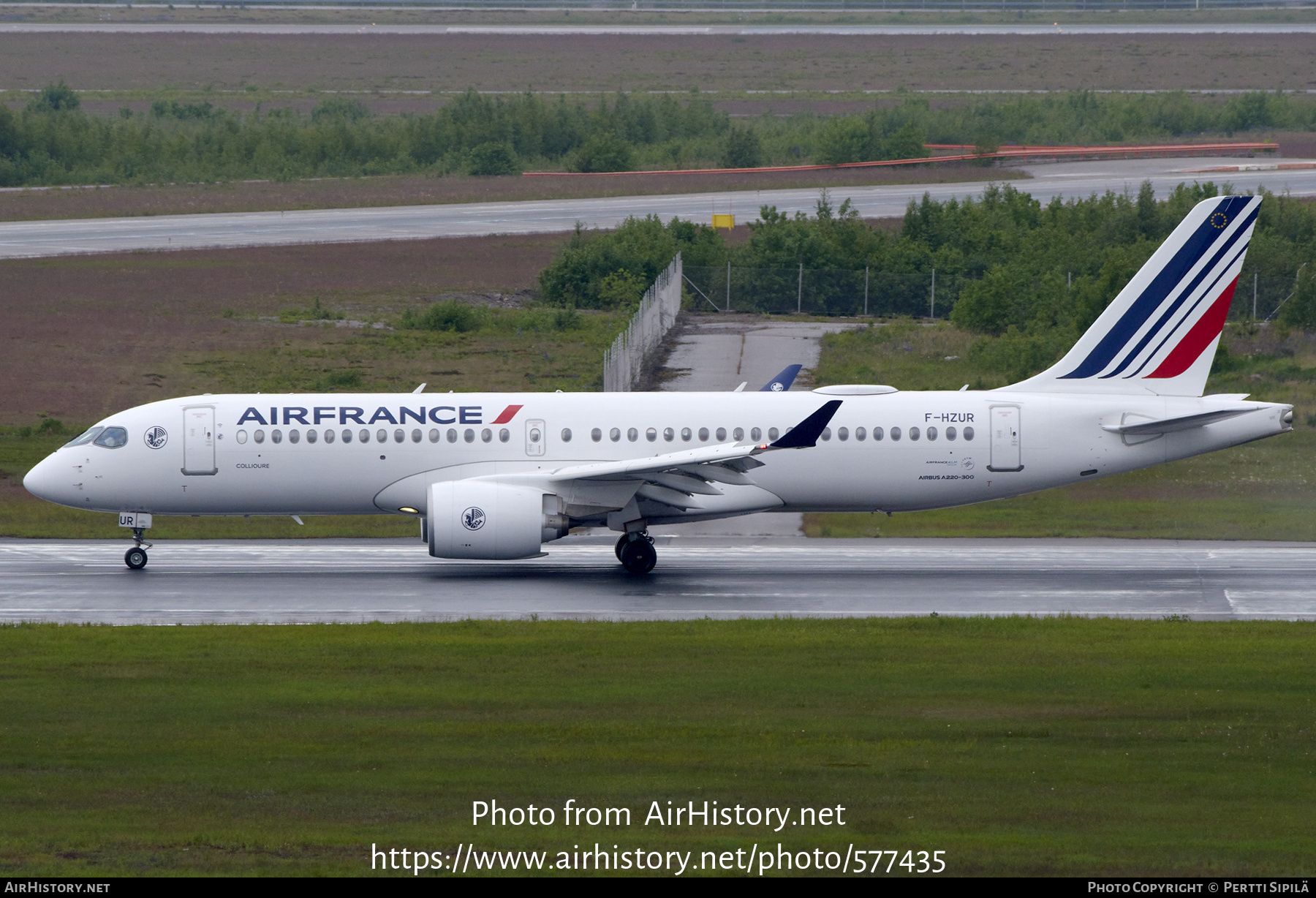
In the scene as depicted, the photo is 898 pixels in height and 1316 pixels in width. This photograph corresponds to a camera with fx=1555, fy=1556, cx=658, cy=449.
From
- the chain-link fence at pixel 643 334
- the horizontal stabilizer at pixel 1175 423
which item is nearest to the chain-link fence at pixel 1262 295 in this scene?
the chain-link fence at pixel 643 334

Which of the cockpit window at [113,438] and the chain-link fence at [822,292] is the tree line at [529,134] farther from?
the cockpit window at [113,438]

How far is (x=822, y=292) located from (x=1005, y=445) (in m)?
32.6

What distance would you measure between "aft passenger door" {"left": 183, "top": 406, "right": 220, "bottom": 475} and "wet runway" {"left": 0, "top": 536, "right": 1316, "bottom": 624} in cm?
207

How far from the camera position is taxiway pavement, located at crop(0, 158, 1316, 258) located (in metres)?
72.5

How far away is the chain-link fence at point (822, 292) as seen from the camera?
63000mm

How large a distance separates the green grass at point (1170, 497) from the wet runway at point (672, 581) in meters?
1.36

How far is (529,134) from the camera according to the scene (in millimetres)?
104875

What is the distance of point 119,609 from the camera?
87.8 feet

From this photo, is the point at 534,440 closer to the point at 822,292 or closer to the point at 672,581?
the point at 672,581

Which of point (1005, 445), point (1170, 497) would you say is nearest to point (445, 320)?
point (1170, 497)

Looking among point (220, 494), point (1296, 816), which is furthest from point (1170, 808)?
point (220, 494)

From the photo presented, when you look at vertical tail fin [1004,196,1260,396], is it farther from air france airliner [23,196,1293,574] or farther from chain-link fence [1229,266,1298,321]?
chain-link fence [1229,266,1298,321]

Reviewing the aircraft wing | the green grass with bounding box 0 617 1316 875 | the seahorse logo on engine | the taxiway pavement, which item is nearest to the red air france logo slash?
the aircraft wing
